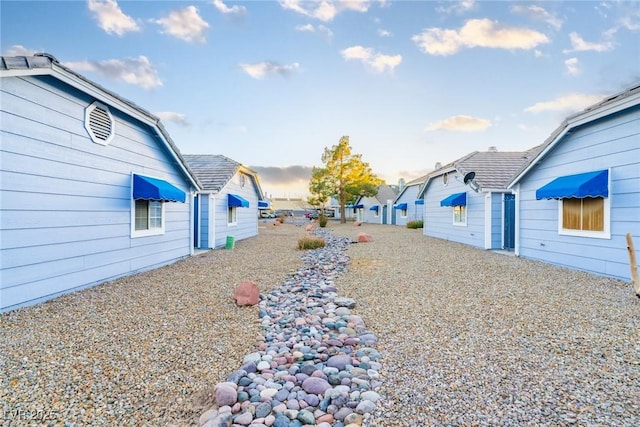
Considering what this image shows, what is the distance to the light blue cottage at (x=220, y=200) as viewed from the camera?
1252 cm

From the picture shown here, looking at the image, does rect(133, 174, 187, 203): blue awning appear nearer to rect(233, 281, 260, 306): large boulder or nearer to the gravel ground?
the gravel ground

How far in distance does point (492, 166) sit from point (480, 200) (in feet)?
6.39

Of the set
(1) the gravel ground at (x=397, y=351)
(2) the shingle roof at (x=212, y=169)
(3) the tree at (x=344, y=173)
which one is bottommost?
(1) the gravel ground at (x=397, y=351)

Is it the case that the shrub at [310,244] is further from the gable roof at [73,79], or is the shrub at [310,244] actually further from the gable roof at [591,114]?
the gable roof at [591,114]

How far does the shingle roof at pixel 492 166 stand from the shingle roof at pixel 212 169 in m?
10.5

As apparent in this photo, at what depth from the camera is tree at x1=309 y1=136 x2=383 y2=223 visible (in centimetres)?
3172

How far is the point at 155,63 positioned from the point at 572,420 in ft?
41.1

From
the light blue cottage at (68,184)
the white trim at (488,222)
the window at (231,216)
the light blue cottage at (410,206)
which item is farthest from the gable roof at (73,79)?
the light blue cottage at (410,206)

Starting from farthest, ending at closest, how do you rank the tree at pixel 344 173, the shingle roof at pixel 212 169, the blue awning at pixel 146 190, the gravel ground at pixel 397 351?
the tree at pixel 344 173 → the shingle roof at pixel 212 169 → the blue awning at pixel 146 190 → the gravel ground at pixel 397 351

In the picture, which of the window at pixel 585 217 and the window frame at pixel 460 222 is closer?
the window at pixel 585 217

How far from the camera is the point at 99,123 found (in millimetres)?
6352

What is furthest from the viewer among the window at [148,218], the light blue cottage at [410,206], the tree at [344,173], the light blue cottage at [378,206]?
the light blue cottage at [378,206]

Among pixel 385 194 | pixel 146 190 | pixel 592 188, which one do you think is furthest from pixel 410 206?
pixel 146 190

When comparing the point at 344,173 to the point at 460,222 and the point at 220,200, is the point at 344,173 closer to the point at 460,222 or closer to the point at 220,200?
the point at 460,222
